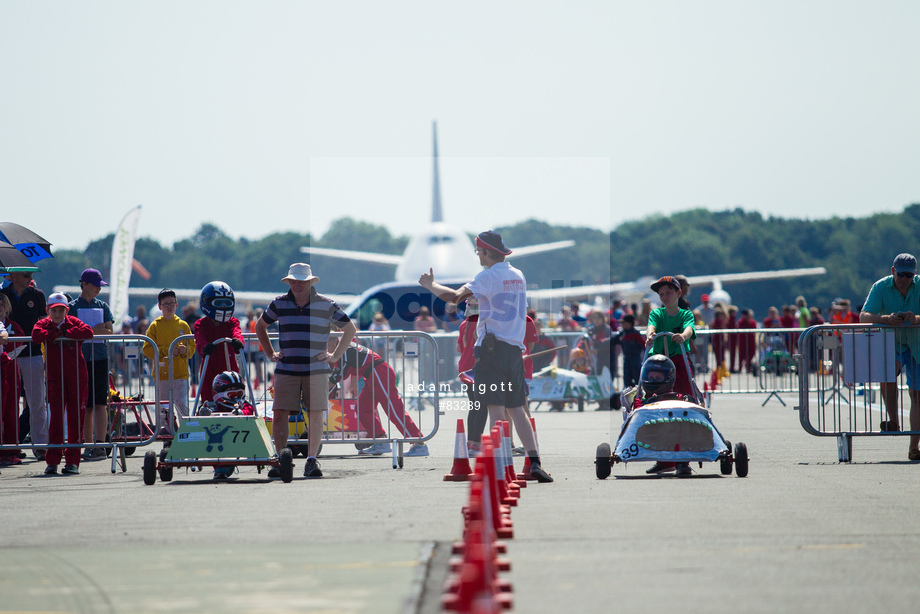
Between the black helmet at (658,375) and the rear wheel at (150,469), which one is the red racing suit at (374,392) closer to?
the rear wheel at (150,469)

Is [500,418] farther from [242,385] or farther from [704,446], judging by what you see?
[242,385]

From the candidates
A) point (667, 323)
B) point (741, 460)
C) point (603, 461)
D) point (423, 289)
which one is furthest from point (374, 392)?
point (423, 289)

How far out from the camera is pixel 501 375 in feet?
29.4

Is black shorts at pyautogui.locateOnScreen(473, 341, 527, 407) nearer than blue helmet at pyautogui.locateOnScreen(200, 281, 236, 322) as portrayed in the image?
Yes

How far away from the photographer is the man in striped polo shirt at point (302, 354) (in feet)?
31.7

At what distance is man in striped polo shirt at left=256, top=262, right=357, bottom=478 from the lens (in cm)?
966

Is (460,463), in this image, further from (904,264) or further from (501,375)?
(904,264)

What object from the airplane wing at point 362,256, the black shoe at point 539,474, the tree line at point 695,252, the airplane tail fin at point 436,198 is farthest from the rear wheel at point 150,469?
the tree line at point 695,252

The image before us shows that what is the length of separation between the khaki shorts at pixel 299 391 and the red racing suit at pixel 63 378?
7.01 ft

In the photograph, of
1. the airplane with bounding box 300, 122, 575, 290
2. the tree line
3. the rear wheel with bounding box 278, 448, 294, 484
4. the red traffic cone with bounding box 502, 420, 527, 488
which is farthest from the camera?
the tree line

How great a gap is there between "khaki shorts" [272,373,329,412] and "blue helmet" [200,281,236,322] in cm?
84

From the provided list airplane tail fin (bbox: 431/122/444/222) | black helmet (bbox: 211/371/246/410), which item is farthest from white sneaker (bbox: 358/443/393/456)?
airplane tail fin (bbox: 431/122/444/222)

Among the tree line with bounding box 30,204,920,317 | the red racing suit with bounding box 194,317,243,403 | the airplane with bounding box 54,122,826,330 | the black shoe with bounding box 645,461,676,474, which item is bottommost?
the black shoe with bounding box 645,461,676,474

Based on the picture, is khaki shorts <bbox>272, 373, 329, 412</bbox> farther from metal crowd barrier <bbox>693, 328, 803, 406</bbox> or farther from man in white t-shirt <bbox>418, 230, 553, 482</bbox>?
metal crowd barrier <bbox>693, 328, 803, 406</bbox>
